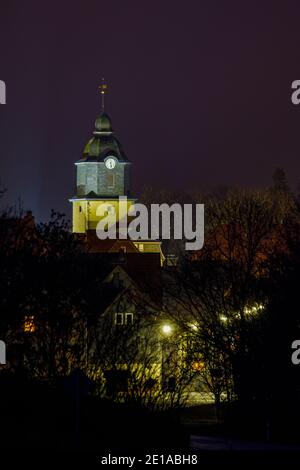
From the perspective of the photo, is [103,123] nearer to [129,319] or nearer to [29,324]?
[129,319]

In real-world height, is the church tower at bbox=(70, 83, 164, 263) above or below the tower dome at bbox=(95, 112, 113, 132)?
below

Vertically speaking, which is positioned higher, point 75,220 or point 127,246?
point 75,220

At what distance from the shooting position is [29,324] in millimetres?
37062

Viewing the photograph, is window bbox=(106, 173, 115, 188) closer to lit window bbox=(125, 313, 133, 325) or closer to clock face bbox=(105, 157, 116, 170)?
clock face bbox=(105, 157, 116, 170)

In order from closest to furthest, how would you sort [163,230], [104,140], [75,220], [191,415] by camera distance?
[191,415], [163,230], [75,220], [104,140]

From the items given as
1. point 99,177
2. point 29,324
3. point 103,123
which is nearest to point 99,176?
point 99,177

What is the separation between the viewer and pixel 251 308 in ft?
152

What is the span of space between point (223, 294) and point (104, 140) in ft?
338

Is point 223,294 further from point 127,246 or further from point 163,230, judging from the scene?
point 163,230

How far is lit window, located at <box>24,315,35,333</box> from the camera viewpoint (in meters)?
36.6

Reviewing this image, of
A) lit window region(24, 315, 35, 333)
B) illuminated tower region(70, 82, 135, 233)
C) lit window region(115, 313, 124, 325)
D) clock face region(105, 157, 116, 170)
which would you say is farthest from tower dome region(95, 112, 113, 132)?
lit window region(24, 315, 35, 333)

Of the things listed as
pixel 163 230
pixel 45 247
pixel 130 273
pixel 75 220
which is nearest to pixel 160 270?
pixel 130 273

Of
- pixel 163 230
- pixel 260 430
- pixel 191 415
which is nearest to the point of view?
pixel 260 430

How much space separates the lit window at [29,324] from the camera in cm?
3659
